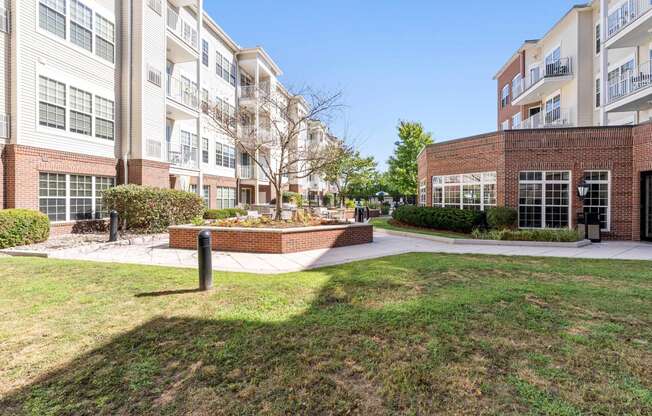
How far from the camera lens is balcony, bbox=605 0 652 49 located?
1489 centimetres

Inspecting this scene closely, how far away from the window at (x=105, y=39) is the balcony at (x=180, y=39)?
126 inches

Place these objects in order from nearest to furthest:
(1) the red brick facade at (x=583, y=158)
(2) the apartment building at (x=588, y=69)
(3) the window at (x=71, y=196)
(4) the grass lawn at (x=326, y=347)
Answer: (4) the grass lawn at (x=326, y=347), (3) the window at (x=71, y=196), (1) the red brick facade at (x=583, y=158), (2) the apartment building at (x=588, y=69)

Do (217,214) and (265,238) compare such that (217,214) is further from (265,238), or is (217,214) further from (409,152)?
(409,152)

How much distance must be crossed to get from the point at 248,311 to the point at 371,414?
8.74 feet

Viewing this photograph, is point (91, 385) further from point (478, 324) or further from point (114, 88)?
point (114, 88)

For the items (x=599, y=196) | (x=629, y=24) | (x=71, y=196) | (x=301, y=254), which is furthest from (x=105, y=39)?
(x=629, y=24)

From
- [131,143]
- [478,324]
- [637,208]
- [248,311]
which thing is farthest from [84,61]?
[637,208]

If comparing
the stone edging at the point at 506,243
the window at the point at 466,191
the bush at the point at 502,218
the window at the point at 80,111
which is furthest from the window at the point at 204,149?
the bush at the point at 502,218

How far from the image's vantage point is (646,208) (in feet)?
43.7

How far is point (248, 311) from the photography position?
15.7 ft

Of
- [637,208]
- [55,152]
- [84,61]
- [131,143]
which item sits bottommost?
[637,208]

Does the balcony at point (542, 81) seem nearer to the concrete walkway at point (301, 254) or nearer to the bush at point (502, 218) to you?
the bush at point (502, 218)

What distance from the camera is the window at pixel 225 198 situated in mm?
25684

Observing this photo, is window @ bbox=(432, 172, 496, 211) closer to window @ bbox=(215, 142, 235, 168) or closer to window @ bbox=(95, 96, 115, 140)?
window @ bbox=(215, 142, 235, 168)
